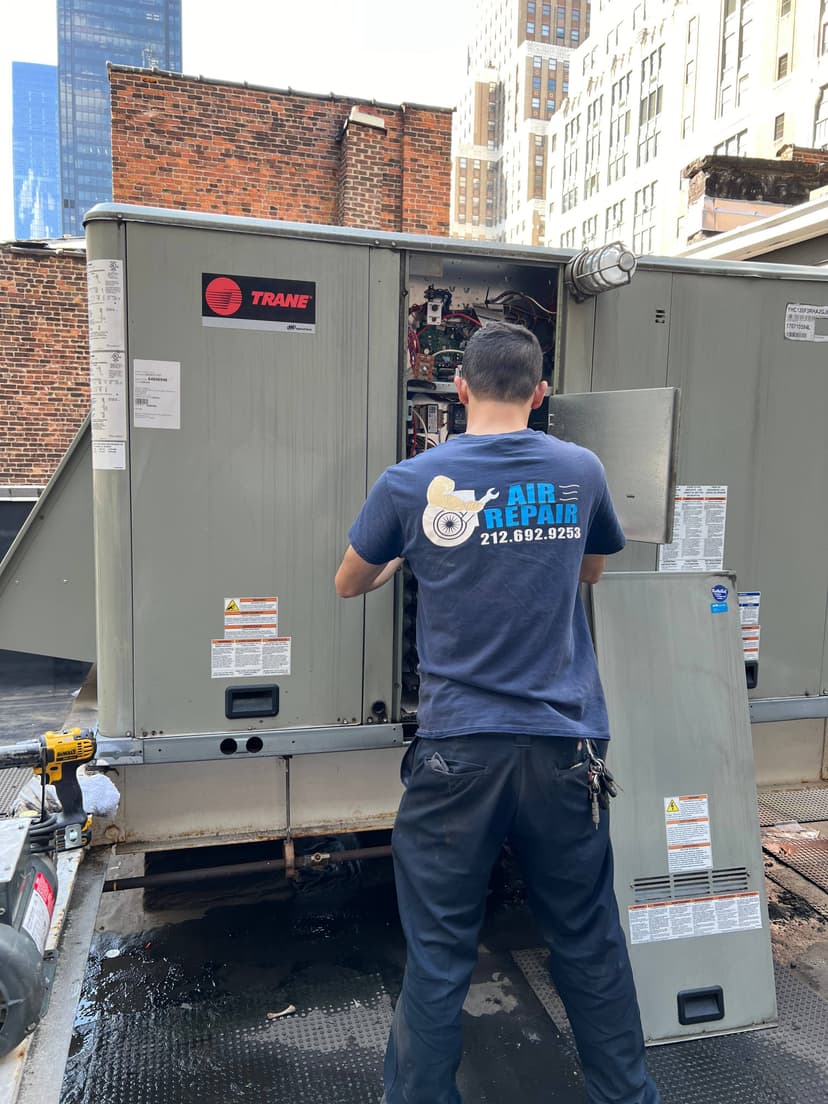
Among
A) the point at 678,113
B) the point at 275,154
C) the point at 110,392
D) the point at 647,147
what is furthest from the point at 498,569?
the point at 647,147

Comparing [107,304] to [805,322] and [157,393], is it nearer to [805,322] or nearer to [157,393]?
[157,393]

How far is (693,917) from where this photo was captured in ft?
8.91

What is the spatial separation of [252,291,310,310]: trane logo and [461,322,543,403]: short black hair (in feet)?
2.72

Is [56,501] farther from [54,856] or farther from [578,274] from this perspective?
[578,274]

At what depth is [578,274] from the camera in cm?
288

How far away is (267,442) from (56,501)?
1.09m

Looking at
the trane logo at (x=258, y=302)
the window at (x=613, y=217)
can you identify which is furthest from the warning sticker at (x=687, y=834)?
the window at (x=613, y=217)

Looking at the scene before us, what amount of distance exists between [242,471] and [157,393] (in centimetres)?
39

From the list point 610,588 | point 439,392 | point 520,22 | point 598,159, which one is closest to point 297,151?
point 439,392

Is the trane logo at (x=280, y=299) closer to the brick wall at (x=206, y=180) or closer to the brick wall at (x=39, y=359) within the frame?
the brick wall at (x=206, y=180)

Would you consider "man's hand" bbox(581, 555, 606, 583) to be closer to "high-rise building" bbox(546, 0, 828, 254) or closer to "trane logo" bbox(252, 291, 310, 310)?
"trane logo" bbox(252, 291, 310, 310)

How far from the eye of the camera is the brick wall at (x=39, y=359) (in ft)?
39.3

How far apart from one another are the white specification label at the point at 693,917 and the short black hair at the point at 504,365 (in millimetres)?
1882

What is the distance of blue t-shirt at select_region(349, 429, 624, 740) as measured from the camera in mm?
1974
